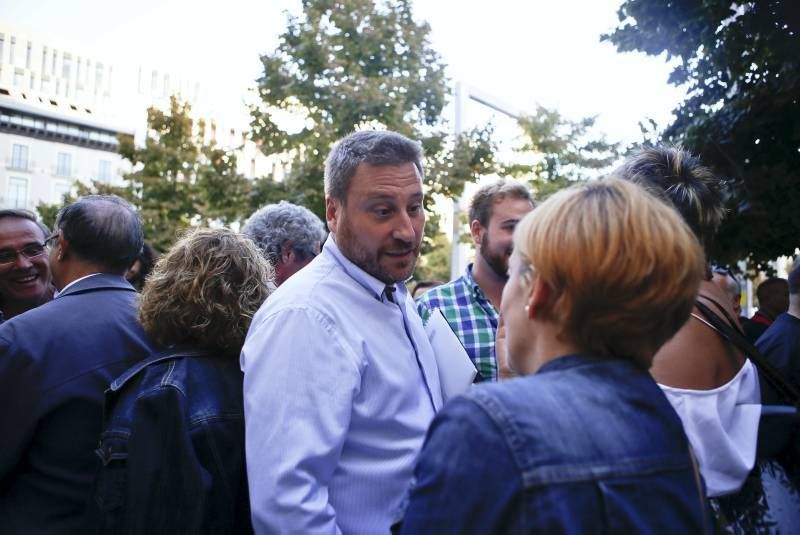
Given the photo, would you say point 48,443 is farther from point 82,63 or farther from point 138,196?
point 82,63

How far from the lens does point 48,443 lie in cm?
247

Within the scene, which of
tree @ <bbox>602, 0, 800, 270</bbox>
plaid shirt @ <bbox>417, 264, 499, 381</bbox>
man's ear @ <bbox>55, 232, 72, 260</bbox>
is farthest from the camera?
tree @ <bbox>602, 0, 800, 270</bbox>

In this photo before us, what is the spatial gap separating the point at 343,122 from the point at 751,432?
1387cm

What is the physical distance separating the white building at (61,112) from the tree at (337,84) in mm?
34701

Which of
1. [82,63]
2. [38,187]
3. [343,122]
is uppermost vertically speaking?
[82,63]

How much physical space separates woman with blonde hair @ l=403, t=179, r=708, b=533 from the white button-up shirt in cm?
71

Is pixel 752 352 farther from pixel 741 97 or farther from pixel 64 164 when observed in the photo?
pixel 64 164

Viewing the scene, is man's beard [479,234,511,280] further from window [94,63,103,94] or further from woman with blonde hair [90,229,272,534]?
window [94,63,103,94]

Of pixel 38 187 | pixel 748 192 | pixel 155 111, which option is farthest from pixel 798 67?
pixel 38 187

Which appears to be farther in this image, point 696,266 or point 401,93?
point 401,93

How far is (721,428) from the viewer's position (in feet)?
6.99

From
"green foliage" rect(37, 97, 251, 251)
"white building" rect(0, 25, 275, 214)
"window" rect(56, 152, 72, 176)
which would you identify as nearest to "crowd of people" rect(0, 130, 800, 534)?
"green foliage" rect(37, 97, 251, 251)

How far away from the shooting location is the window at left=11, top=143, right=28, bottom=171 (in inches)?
2387

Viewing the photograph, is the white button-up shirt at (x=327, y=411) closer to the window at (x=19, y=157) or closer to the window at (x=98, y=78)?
the window at (x=19, y=157)
